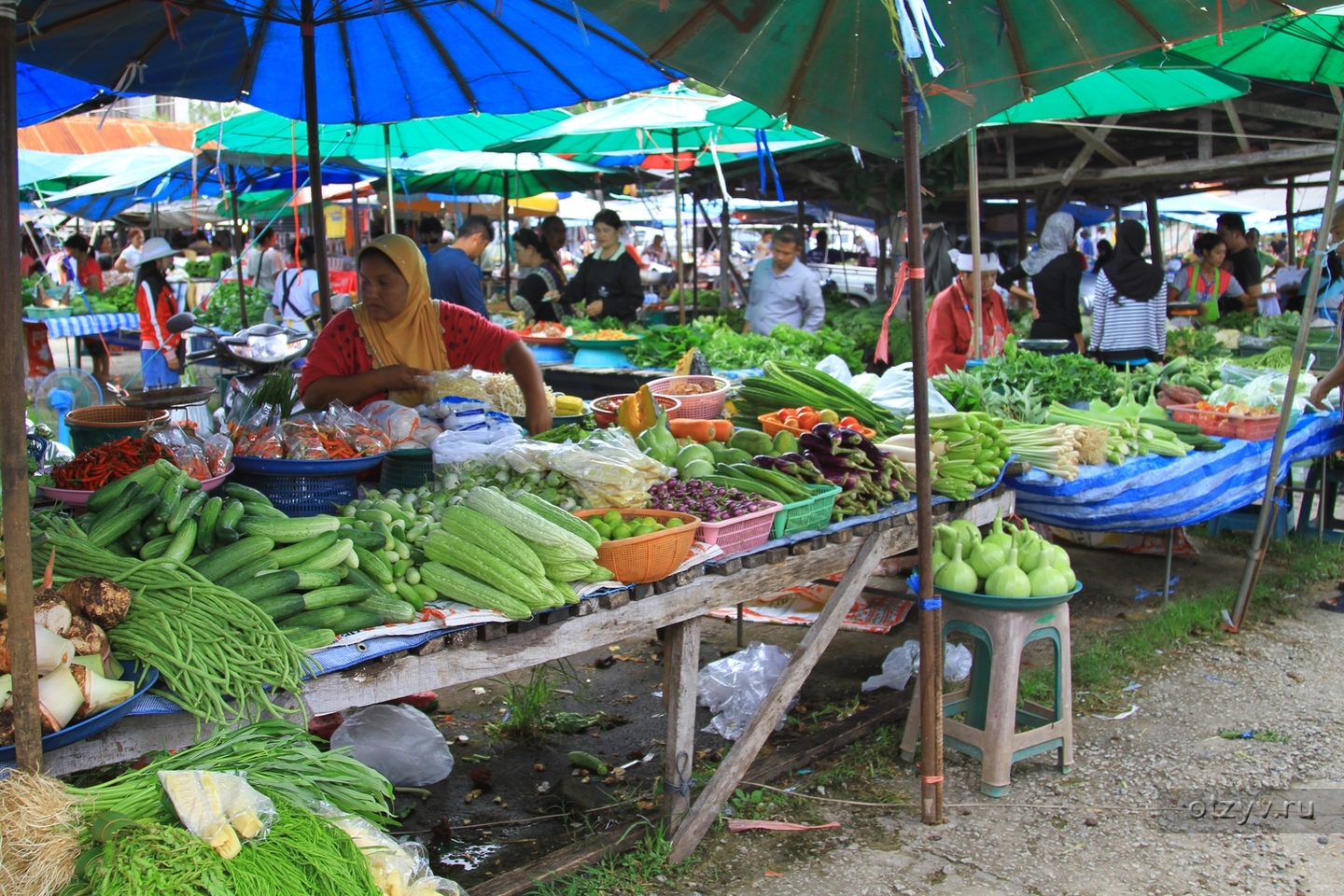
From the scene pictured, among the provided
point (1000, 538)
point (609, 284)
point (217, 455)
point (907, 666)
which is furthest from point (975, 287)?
point (217, 455)

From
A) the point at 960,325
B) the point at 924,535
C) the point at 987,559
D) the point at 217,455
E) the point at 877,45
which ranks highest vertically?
the point at 877,45

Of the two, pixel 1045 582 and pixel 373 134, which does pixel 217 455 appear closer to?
pixel 1045 582

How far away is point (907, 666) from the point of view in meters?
4.93

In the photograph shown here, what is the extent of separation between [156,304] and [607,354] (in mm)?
6973

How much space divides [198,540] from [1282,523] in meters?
7.32

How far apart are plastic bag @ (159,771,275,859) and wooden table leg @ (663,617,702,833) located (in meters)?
1.63

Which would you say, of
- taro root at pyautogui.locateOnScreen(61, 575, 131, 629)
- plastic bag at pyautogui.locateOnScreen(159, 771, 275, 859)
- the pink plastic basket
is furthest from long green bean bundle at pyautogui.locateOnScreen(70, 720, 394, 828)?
the pink plastic basket

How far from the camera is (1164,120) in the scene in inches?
396

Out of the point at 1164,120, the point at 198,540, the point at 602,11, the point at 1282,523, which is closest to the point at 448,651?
the point at 198,540

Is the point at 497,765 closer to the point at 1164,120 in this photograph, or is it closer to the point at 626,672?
the point at 626,672

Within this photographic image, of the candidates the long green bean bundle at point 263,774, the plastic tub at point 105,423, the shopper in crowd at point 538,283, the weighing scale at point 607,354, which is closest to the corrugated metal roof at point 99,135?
the shopper in crowd at point 538,283

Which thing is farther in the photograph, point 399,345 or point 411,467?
point 399,345

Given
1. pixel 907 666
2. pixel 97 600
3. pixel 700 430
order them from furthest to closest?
pixel 907 666 → pixel 700 430 → pixel 97 600

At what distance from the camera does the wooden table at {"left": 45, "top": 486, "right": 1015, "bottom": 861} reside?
7.69ft
